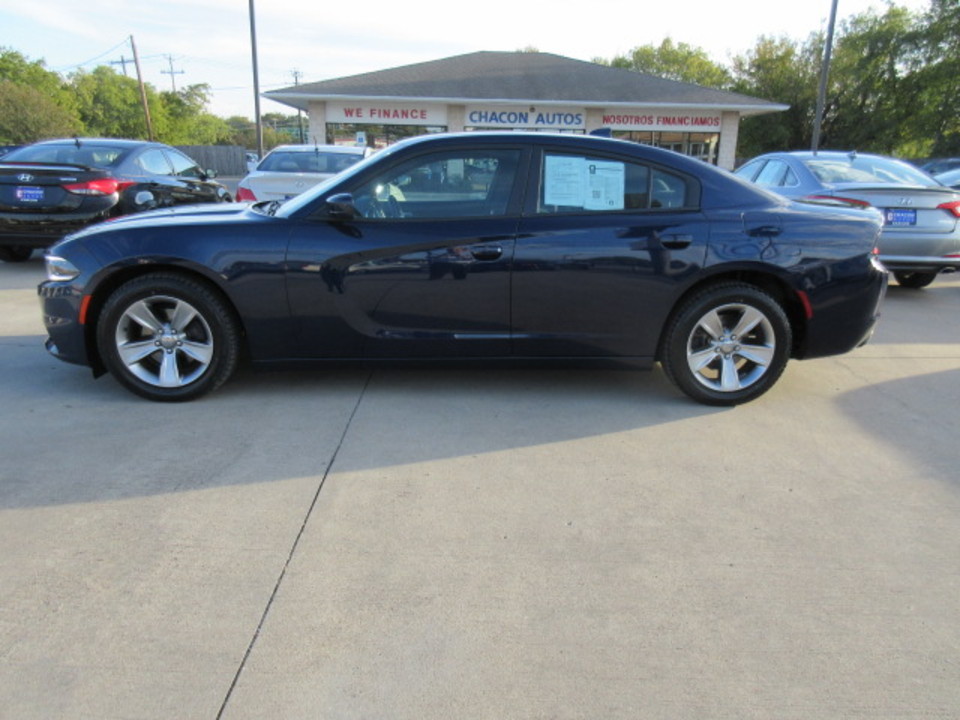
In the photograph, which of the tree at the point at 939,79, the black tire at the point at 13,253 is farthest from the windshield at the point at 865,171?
the tree at the point at 939,79

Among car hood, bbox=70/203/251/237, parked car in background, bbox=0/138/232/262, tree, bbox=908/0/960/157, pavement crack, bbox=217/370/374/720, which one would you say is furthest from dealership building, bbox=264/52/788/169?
pavement crack, bbox=217/370/374/720

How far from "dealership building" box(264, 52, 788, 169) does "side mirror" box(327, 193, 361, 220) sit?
64.6 feet

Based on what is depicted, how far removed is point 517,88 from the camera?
24016mm

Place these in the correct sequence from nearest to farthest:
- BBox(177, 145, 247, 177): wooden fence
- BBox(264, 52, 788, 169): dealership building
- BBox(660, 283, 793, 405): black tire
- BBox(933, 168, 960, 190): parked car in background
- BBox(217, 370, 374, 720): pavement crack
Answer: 1. BBox(217, 370, 374, 720): pavement crack
2. BBox(660, 283, 793, 405): black tire
3. BBox(933, 168, 960, 190): parked car in background
4. BBox(264, 52, 788, 169): dealership building
5. BBox(177, 145, 247, 177): wooden fence

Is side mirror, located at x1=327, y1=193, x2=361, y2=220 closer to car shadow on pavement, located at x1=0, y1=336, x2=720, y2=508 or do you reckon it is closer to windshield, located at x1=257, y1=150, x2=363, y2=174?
car shadow on pavement, located at x1=0, y1=336, x2=720, y2=508

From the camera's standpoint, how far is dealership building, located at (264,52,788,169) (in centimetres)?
2328

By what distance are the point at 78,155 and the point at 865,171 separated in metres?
9.39

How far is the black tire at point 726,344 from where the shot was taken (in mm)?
4195

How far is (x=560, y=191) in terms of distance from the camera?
415 cm

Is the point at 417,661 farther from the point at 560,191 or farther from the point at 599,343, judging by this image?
the point at 560,191

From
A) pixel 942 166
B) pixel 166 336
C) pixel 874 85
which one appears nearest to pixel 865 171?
pixel 166 336

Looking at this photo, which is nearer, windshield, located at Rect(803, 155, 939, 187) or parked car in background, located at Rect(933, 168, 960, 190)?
windshield, located at Rect(803, 155, 939, 187)

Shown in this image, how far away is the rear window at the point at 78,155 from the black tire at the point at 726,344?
7423mm

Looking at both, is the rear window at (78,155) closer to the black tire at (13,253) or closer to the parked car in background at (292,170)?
the black tire at (13,253)
